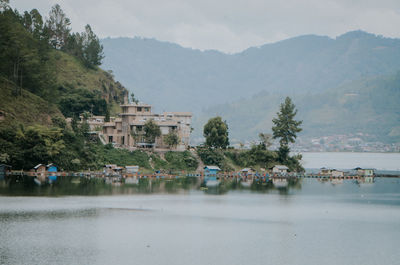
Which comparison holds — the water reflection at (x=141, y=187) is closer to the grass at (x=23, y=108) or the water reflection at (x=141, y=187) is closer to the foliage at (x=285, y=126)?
the grass at (x=23, y=108)

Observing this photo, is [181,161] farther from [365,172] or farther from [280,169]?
[365,172]

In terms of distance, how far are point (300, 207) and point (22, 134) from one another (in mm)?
51604

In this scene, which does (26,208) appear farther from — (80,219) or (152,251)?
(152,251)

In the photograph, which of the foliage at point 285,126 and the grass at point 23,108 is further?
the foliage at point 285,126

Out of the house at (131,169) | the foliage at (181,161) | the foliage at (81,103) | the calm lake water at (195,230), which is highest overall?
the foliage at (81,103)

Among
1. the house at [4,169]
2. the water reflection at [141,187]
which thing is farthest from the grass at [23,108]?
the water reflection at [141,187]

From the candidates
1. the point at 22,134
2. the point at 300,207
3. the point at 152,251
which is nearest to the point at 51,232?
the point at 152,251

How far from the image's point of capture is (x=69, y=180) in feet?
320

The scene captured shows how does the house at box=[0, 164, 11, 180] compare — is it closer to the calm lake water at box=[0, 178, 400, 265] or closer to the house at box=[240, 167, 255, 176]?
the calm lake water at box=[0, 178, 400, 265]

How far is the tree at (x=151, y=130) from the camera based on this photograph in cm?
12625

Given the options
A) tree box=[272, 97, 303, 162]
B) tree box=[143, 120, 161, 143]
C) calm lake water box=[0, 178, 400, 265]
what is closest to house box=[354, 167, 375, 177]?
tree box=[272, 97, 303, 162]

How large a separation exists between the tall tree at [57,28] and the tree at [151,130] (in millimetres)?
52543

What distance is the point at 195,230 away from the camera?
57062 millimetres

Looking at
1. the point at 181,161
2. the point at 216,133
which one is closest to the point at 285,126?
the point at 216,133
